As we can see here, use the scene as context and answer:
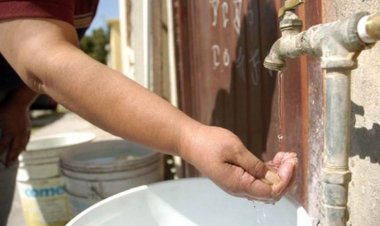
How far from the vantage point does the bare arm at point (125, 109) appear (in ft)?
2.76

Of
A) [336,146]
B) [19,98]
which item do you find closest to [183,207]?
[336,146]

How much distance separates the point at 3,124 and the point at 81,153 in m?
0.39

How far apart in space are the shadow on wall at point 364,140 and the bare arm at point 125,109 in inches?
6.6

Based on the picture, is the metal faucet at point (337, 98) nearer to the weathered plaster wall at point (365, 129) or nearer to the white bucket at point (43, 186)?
the weathered plaster wall at point (365, 129)

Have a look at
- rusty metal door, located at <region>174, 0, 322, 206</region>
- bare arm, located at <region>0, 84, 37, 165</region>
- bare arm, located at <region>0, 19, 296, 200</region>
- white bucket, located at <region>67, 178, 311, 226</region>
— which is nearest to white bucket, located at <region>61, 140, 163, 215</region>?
bare arm, located at <region>0, 84, 37, 165</region>

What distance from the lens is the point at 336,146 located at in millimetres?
763

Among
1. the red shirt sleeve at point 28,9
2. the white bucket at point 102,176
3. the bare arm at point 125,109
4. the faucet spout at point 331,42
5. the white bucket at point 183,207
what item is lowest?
the white bucket at point 102,176

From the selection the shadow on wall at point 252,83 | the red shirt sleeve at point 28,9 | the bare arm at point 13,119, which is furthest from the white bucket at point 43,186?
the red shirt sleeve at point 28,9

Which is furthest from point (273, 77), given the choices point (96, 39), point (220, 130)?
point (96, 39)

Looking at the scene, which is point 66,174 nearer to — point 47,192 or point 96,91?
point 47,192

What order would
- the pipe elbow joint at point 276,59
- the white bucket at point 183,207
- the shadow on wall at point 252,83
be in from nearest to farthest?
1. the pipe elbow joint at point 276,59
2. the white bucket at point 183,207
3. the shadow on wall at point 252,83

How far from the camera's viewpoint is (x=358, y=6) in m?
0.92

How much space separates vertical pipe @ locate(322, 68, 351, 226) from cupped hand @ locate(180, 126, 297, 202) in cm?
11

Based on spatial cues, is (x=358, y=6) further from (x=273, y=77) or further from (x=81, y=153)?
(x=81, y=153)
